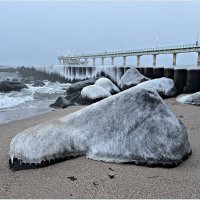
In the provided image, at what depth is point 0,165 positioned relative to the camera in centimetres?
476

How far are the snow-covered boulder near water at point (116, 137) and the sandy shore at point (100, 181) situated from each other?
0.58 feet

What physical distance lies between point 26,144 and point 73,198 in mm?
1684

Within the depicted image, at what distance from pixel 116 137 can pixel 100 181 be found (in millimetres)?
1124

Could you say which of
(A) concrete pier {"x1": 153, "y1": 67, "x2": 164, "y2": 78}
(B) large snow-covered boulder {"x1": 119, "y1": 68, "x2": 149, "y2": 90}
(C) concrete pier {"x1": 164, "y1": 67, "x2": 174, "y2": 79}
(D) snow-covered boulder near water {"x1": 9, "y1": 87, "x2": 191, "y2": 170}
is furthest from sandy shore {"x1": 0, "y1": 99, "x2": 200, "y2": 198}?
(A) concrete pier {"x1": 153, "y1": 67, "x2": 164, "y2": 78}

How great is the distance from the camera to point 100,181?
12.6ft

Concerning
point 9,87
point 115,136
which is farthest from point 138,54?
point 115,136

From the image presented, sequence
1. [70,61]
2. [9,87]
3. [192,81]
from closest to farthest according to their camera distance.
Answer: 1. [192,81]
2. [9,87]
3. [70,61]

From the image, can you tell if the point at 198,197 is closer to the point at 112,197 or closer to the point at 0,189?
the point at 112,197

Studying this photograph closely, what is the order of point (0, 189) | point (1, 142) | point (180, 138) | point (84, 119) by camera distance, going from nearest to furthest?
point (0, 189) → point (180, 138) → point (84, 119) → point (1, 142)

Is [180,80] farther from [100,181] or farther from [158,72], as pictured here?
[100,181]

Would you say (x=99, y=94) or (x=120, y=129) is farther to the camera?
(x=99, y=94)

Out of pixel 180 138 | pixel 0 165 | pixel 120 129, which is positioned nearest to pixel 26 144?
pixel 0 165

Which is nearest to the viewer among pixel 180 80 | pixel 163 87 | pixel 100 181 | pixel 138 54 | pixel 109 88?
pixel 100 181

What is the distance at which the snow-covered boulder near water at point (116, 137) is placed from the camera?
14.9ft
